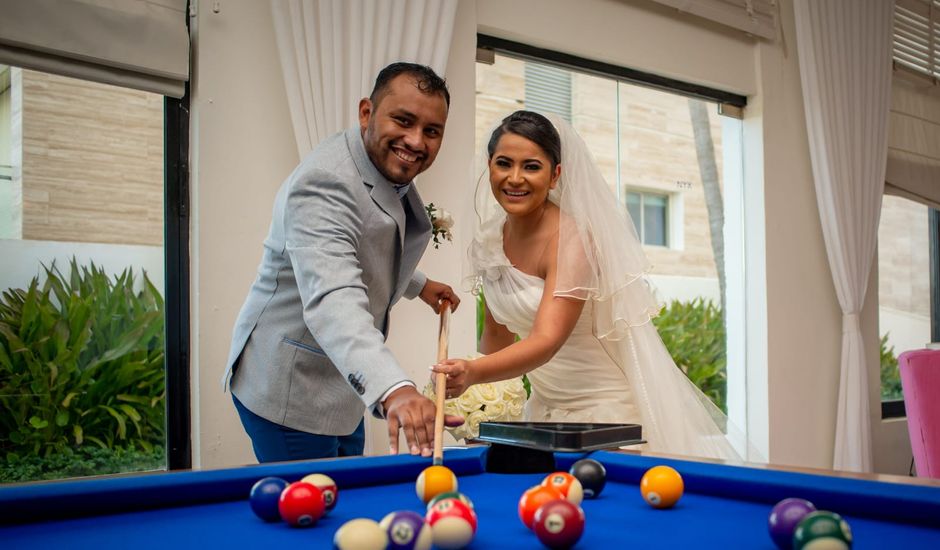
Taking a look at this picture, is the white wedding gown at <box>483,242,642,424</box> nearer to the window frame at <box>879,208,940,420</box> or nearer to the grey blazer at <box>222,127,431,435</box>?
the grey blazer at <box>222,127,431,435</box>

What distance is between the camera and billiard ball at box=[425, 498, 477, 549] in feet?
3.51

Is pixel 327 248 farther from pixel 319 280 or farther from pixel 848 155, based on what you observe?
pixel 848 155

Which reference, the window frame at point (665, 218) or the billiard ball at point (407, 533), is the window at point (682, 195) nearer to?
the window frame at point (665, 218)

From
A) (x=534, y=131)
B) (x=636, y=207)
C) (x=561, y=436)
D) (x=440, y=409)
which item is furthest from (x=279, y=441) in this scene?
(x=636, y=207)

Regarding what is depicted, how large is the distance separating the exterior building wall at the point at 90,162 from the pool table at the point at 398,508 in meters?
1.89

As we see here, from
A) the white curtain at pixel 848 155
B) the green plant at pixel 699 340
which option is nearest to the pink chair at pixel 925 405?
the white curtain at pixel 848 155

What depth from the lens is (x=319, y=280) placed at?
174cm

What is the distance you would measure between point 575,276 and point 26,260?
2.00m

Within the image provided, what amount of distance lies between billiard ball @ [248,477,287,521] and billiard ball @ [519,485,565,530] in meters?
0.38

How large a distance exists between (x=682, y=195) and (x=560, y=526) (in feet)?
16.3

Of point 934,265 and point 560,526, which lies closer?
point 560,526

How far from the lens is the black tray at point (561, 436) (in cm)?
173

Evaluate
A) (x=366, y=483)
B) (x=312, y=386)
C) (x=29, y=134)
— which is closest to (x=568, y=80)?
(x=29, y=134)

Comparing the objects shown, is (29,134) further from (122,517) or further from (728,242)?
(728,242)
